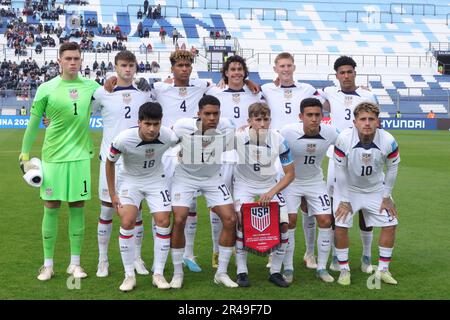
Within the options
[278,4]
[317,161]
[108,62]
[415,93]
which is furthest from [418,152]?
[278,4]

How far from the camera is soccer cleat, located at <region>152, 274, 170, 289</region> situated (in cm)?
582

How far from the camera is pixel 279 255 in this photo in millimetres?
6125

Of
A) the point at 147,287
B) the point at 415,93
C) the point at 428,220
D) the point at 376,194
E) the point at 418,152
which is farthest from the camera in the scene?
the point at 415,93

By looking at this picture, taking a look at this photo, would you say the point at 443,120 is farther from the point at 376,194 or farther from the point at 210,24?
the point at 376,194

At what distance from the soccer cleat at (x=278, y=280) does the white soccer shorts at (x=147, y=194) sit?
1.23 m

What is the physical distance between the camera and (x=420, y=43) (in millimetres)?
50719

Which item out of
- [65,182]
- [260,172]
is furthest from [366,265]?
[65,182]

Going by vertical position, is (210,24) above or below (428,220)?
above

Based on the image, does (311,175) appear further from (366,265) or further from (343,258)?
(366,265)

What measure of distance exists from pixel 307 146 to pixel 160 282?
2063 mm

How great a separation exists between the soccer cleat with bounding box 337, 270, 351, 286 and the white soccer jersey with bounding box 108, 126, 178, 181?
6.87 feet

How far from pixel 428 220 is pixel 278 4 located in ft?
157

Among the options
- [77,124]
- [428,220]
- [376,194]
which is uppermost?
[77,124]

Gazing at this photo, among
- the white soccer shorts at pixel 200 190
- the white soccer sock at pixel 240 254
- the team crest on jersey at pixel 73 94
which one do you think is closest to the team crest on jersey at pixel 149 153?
the white soccer shorts at pixel 200 190
